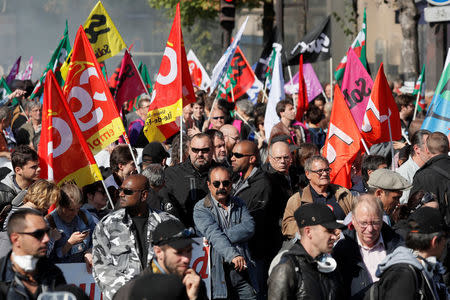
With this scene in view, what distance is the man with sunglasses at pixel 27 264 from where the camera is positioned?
4562 mm

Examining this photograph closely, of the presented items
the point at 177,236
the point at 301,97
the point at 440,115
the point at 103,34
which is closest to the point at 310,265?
the point at 177,236

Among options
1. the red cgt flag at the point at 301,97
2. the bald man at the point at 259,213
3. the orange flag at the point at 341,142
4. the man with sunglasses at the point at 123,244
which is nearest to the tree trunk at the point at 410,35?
the red cgt flag at the point at 301,97

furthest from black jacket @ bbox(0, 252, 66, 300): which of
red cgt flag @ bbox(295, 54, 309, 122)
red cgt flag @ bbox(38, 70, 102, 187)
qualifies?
red cgt flag @ bbox(295, 54, 309, 122)

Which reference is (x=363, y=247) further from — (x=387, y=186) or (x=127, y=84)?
(x=127, y=84)

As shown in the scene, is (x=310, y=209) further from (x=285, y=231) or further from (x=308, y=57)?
(x=308, y=57)

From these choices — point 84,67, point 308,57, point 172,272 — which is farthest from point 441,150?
point 308,57

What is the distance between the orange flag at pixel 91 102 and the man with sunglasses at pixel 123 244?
2.14m

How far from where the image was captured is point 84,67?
339 inches

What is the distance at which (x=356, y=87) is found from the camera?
35.5ft

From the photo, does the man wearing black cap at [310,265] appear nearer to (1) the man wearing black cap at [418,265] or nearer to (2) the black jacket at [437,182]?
(1) the man wearing black cap at [418,265]

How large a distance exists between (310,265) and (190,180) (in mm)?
2940

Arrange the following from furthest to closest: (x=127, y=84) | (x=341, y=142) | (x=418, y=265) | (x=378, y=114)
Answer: (x=127, y=84)
(x=378, y=114)
(x=341, y=142)
(x=418, y=265)

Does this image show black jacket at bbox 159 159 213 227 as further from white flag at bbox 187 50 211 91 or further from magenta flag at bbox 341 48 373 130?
white flag at bbox 187 50 211 91

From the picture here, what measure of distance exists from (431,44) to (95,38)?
21.9 ft
